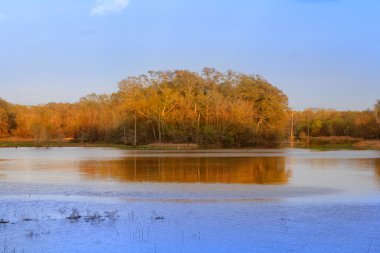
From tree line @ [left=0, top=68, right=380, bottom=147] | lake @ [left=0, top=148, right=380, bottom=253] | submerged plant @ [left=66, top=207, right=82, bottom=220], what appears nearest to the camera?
lake @ [left=0, top=148, right=380, bottom=253]

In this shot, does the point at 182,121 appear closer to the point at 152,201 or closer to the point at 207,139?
the point at 207,139

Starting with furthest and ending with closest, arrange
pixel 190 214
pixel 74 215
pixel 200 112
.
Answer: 1. pixel 200 112
2. pixel 190 214
3. pixel 74 215

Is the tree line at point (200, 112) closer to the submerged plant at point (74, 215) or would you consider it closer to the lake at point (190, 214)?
the lake at point (190, 214)

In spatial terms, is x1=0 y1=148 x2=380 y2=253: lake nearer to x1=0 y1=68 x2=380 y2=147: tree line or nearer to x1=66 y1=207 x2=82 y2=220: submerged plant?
→ x1=66 y1=207 x2=82 y2=220: submerged plant

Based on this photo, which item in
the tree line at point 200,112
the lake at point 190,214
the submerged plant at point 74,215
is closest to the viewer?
the lake at point 190,214

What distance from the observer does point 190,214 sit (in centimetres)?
1438

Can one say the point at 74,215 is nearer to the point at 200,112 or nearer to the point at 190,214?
the point at 190,214

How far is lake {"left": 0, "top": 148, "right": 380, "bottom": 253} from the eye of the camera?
10.9 meters

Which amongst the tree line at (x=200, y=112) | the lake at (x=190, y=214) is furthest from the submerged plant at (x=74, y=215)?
the tree line at (x=200, y=112)

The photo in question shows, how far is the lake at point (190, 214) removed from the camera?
35.7ft

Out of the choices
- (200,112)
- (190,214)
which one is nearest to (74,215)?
(190,214)

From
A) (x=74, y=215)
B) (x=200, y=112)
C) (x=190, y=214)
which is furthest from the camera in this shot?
(x=200, y=112)

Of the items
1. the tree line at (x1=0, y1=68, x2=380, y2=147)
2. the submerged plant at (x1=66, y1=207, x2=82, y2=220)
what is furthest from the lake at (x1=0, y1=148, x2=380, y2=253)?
the tree line at (x1=0, y1=68, x2=380, y2=147)

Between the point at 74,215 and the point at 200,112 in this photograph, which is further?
the point at 200,112
